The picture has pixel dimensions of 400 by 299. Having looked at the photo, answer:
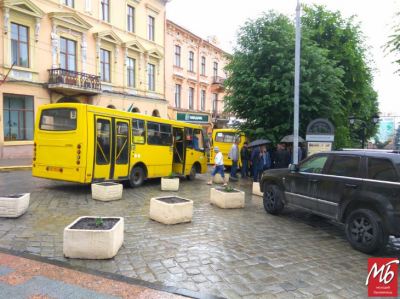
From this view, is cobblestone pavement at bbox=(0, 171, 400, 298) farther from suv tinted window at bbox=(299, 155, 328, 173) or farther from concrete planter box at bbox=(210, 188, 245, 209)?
suv tinted window at bbox=(299, 155, 328, 173)

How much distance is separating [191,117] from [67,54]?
16642 millimetres

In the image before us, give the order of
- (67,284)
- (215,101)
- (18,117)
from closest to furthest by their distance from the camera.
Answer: (67,284)
(18,117)
(215,101)

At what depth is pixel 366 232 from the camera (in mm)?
5172

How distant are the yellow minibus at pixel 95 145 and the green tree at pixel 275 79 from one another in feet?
15.4

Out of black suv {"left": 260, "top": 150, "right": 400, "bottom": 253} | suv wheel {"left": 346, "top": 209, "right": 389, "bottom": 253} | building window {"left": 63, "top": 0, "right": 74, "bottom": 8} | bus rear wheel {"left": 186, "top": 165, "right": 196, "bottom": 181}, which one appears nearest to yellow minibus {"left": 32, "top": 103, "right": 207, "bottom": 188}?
bus rear wheel {"left": 186, "top": 165, "right": 196, "bottom": 181}

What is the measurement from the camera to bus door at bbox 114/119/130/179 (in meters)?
9.95

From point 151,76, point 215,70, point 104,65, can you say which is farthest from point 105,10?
point 215,70

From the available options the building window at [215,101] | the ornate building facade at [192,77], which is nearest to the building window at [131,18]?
the ornate building facade at [192,77]

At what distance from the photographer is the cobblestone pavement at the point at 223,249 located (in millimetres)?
3938

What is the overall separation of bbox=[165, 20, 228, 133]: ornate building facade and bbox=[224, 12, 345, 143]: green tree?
17.6 meters

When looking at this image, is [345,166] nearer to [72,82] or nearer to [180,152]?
[180,152]

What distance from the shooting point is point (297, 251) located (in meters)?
5.16

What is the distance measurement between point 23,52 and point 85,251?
18359 mm

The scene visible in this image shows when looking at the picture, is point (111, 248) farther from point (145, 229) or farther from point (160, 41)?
point (160, 41)
